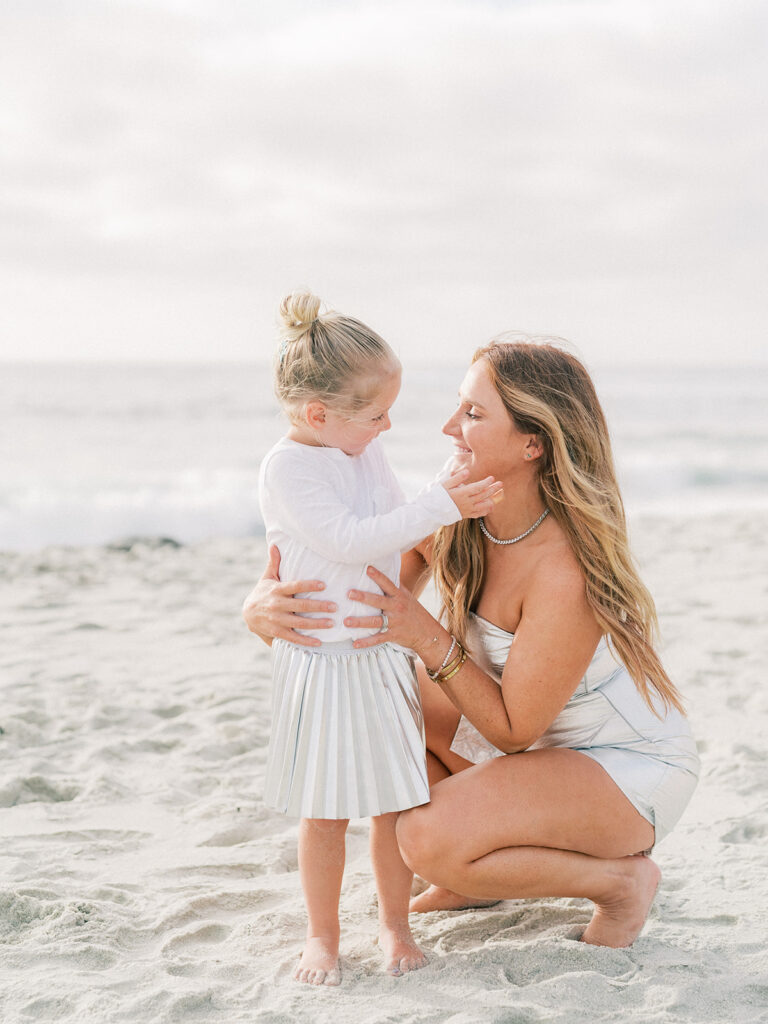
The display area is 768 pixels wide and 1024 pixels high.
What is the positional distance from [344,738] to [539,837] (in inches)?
22.5

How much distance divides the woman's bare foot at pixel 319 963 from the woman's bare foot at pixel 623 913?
2.22 feet

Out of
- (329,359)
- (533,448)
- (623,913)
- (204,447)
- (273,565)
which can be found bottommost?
(623,913)

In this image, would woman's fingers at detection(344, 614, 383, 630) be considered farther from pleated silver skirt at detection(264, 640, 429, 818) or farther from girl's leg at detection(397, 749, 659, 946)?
girl's leg at detection(397, 749, 659, 946)

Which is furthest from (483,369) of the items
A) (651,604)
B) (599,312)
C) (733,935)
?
(599,312)

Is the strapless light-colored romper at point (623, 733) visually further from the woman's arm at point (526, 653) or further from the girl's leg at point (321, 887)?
the girl's leg at point (321, 887)

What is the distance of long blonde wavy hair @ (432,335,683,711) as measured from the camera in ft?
8.45

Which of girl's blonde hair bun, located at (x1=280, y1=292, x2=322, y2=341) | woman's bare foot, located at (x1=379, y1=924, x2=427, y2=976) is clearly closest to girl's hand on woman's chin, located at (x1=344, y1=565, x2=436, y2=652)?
girl's blonde hair bun, located at (x1=280, y1=292, x2=322, y2=341)

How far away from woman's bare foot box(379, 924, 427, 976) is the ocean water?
2.12 m

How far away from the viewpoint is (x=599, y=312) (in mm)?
32719

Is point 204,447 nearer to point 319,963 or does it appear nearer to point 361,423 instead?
point 361,423

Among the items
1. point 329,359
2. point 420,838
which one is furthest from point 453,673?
point 329,359

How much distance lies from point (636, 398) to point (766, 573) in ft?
60.8

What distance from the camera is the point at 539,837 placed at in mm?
2500

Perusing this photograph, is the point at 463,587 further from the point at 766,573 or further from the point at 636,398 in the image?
the point at 636,398
